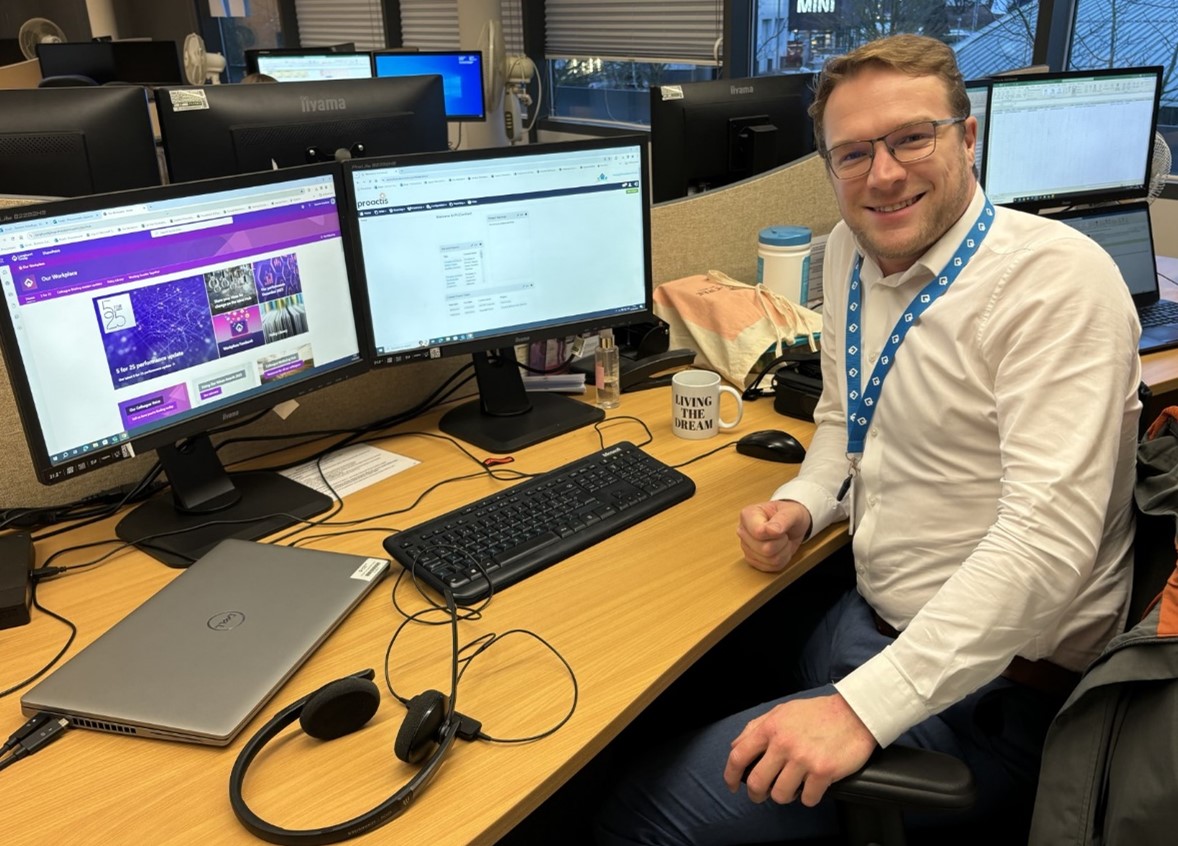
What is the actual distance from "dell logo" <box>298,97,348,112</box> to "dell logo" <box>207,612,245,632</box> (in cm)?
102

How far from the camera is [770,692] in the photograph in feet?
5.57

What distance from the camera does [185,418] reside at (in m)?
1.29

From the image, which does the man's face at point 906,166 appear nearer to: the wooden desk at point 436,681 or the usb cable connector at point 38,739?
the wooden desk at point 436,681

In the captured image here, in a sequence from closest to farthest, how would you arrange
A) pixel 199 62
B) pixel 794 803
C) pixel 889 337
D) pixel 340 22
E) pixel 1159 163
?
1. pixel 794 803
2. pixel 889 337
3. pixel 1159 163
4. pixel 199 62
5. pixel 340 22

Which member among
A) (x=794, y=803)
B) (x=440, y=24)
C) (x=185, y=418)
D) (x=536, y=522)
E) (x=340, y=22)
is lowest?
(x=794, y=803)

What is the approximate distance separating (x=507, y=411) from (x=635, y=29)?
344cm

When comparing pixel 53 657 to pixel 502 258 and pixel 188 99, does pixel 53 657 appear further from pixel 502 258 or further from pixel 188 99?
pixel 188 99

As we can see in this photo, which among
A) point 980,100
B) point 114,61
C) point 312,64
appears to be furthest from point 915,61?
point 114,61

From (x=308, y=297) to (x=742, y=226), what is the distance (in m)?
1.07

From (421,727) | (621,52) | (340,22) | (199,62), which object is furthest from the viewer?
(340,22)

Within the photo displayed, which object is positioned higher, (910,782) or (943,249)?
(943,249)

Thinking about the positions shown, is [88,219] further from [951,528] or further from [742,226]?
[742,226]

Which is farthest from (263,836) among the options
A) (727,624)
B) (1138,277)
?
(1138,277)

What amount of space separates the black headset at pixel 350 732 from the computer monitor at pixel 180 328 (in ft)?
1.43
